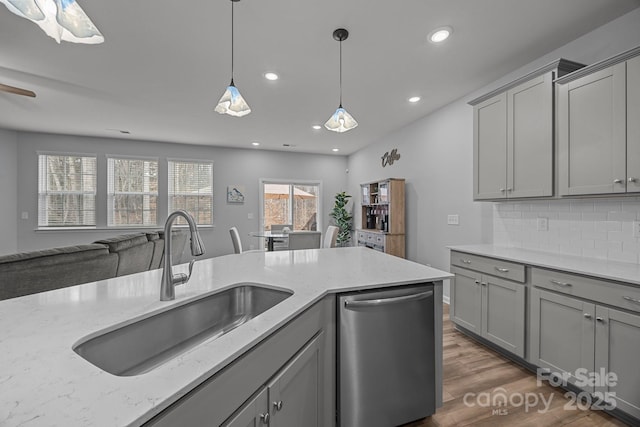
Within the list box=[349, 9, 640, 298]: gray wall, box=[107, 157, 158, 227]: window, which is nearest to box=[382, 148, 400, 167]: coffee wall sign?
box=[349, 9, 640, 298]: gray wall

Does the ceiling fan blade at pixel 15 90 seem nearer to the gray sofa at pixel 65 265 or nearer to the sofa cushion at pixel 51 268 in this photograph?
the gray sofa at pixel 65 265

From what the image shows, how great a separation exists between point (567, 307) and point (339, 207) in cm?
505

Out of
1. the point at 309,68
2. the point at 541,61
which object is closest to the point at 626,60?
the point at 541,61

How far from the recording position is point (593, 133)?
1942mm

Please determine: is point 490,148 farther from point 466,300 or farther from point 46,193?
point 46,193

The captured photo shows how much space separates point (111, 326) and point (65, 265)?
1603mm

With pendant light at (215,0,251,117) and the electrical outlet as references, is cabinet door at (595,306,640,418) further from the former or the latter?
pendant light at (215,0,251,117)

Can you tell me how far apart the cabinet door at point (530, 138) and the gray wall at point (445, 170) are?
19.2 inches

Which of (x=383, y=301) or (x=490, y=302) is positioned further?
(x=490, y=302)

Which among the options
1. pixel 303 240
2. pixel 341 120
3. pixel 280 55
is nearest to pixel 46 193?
Result: pixel 303 240

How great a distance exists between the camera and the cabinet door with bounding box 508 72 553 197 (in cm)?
221

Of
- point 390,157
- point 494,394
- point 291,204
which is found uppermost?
point 390,157

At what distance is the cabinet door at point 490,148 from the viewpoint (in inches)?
101

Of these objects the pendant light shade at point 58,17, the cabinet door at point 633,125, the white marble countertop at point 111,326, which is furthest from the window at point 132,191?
the cabinet door at point 633,125
